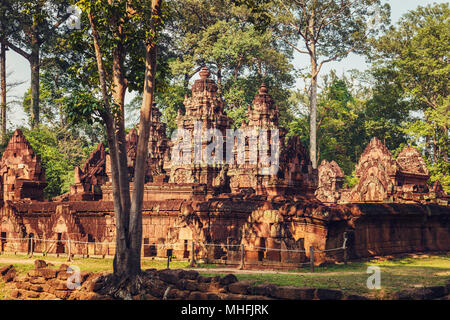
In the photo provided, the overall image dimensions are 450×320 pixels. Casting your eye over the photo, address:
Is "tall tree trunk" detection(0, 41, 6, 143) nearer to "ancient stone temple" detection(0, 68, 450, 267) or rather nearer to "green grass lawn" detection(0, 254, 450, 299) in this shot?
"ancient stone temple" detection(0, 68, 450, 267)

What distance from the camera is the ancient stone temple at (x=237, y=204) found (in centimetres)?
1530

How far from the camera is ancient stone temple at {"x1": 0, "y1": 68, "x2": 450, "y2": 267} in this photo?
1530 cm

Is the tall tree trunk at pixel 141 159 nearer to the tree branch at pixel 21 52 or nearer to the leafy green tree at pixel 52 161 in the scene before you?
the leafy green tree at pixel 52 161

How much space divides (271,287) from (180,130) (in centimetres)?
2090

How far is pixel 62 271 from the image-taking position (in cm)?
1298

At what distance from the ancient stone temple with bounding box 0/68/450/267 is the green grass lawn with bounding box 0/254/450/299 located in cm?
81

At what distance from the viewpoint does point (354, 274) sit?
510 inches

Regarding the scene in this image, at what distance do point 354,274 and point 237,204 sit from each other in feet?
15.9

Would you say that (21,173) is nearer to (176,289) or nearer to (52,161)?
(52,161)

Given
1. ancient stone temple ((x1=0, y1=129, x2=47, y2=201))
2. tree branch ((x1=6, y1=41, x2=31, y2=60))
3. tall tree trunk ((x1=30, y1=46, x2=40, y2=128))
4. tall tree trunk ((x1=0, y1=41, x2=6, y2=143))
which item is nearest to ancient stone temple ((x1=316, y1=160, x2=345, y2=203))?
ancient stone temple ((x1=0, y1=129, x2=47, y2=201))

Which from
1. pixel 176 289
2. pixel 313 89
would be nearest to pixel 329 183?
pixel 313 89

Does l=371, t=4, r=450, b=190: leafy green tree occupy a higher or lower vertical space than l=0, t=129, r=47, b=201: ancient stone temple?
higher

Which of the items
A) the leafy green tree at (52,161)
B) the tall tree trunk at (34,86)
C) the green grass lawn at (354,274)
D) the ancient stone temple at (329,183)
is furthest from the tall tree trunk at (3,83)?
the green grass lawn at (354,274)
